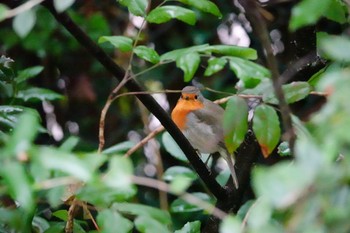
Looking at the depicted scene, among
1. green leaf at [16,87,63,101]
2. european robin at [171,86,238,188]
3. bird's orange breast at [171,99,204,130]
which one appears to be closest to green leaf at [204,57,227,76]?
green leaf at [16,87,63,101]

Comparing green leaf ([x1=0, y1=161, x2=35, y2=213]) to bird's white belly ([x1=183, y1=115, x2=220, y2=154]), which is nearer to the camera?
green leaf ([x1=0, y1=161, x2=35, y2=213])

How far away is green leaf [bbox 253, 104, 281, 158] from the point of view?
1326 millimetres

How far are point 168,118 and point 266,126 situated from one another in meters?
0.30

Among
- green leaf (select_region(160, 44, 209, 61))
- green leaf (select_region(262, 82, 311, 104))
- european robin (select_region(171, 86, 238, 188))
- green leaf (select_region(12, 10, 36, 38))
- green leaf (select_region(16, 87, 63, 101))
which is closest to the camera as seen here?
green leaf (select_region(12, 10, 36, 38))

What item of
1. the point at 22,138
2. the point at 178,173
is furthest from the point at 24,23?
the point at 178,173

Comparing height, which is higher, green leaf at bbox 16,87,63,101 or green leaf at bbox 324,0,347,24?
green leaf at bbox 324,0,347,24

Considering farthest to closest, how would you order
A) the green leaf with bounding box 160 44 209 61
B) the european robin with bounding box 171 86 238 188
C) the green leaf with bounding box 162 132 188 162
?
the european robin with bounding box 171 86 238 188
the green leaf with bounding box 162 132 188 162
the green leaf with bounding box 160 44 209 61

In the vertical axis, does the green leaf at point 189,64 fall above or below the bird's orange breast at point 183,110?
above

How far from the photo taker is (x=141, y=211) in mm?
1141

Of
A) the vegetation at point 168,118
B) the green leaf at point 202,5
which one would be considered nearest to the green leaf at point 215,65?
the vegetation at point 168,118

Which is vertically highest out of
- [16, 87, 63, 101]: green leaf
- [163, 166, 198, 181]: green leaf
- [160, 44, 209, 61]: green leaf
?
[160, 44, 209, 61]: green leaf

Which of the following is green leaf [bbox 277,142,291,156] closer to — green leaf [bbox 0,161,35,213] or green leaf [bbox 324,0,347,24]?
green leaf [bbox 324,0,347,24]

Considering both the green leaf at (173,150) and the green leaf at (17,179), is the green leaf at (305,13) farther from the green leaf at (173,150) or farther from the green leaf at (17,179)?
the green leaf at (173,150)

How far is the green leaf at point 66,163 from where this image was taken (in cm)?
90
